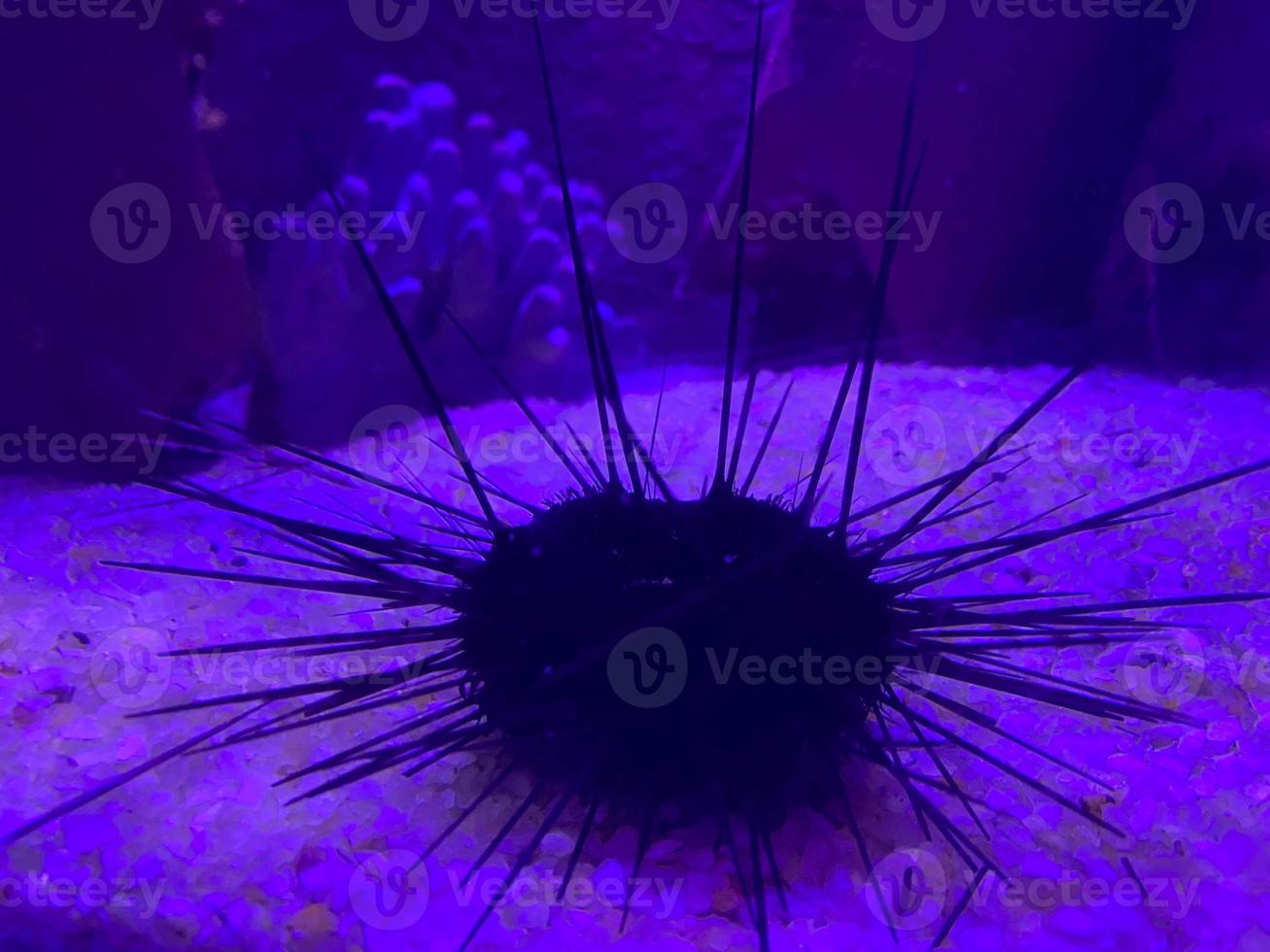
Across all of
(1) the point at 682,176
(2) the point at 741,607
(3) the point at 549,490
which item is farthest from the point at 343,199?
(2) the point at 741,607

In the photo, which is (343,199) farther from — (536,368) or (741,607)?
(741,607)
